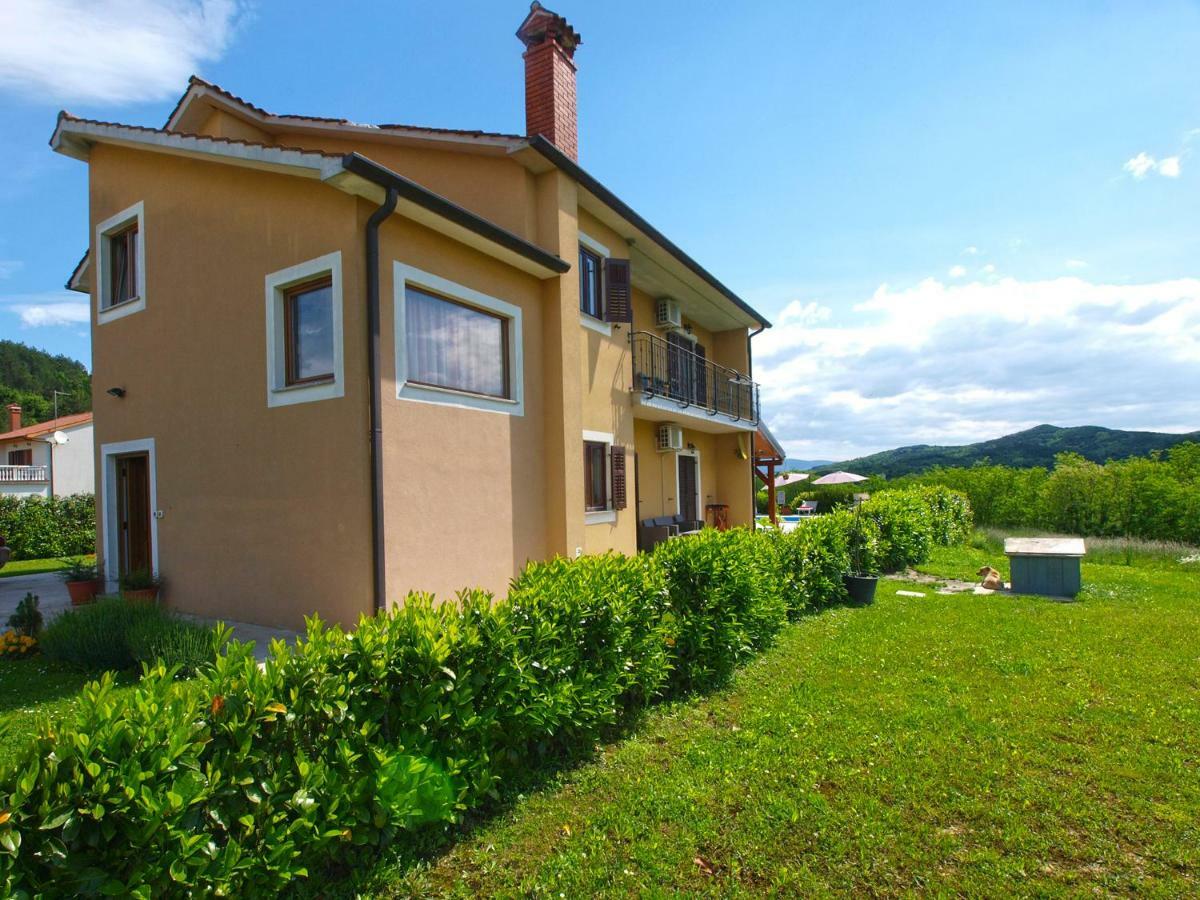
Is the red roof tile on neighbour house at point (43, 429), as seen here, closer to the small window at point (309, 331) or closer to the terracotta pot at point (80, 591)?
the terracotta pot at point (80, 591)

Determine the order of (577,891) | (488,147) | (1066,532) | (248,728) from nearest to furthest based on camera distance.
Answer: (248,728) < (577,891) < (488,147) < (1066,532)

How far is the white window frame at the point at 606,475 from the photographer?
35.7ft

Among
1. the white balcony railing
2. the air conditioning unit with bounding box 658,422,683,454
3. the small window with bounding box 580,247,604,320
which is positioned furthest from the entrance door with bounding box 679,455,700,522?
the white balcony railing

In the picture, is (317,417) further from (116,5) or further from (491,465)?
(116,5)

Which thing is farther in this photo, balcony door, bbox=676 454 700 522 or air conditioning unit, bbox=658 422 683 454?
balcony door, bbox=676 454 700 522

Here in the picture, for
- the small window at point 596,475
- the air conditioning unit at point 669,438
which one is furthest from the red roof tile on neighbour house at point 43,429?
the small window at point 596,475

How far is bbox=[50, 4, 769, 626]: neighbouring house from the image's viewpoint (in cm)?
705

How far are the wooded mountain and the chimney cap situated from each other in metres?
69.6

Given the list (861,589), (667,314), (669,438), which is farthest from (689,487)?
(861,589)

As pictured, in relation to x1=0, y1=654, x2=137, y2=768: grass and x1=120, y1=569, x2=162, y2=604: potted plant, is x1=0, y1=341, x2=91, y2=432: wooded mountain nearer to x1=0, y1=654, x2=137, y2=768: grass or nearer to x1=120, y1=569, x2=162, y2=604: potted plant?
x1=120, y1=569, x2=162, y2=604: potted plant

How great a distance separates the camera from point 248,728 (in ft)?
8.88

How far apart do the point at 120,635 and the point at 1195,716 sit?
32.1 ft

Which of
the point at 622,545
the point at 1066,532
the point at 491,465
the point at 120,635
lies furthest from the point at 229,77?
the point at 1066,532

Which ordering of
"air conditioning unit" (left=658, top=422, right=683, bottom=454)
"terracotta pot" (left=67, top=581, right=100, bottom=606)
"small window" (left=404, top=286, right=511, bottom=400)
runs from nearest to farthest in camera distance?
"small window" (left=404, top=286, right=511, bottom=400), "terracotta pot" (left=67, top=581, right=100, bottom=606), "air conditioning unit" (left=658, top=422, right=683, bottom=454)
